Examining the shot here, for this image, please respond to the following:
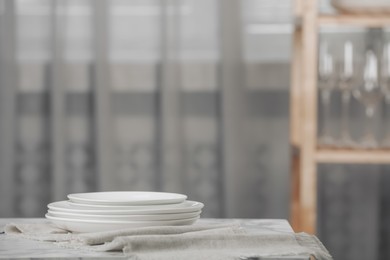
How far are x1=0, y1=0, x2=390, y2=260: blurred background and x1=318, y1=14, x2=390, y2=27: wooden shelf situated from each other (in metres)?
0.35

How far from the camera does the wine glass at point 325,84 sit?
2.43 m

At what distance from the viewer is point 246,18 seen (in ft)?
8.95

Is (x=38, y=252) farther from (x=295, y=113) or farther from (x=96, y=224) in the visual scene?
(x=295, y=113)

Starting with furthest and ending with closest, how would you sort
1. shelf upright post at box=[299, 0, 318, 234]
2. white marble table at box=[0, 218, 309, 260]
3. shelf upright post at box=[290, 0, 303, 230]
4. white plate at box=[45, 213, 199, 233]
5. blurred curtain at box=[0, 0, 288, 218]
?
blurred curtain at box=[0, 0, 288, 218] → shelf upright post at box=[290, 0, 303, 230] → shelf upright post at box=[299, 0, 318, 234] → white plate at box=[45, 213, 199, 233] → white marble table at box=[0, 218, 309, 260]

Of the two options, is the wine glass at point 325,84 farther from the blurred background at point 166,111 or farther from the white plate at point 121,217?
the white plate at point 121,217

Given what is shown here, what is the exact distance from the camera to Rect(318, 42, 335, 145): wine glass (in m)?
2.43

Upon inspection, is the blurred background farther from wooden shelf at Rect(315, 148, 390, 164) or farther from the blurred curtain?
wooden shelf at Rect(315, 148, 390, 164)

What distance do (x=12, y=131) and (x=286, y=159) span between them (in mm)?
993

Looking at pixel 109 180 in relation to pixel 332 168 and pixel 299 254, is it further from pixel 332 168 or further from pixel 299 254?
pixel 299 254

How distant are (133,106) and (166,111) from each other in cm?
14

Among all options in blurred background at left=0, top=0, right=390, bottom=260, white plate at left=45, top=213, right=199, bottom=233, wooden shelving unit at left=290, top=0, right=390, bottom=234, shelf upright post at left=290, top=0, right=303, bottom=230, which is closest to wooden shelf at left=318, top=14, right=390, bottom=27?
wooden shelving unit at left=290, top=0, right=390, bottom=234

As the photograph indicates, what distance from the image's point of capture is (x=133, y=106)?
2762mm

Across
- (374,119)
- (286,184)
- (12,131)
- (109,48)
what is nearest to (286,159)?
(286,184)

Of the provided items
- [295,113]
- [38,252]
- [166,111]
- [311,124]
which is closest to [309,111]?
[311,124]
